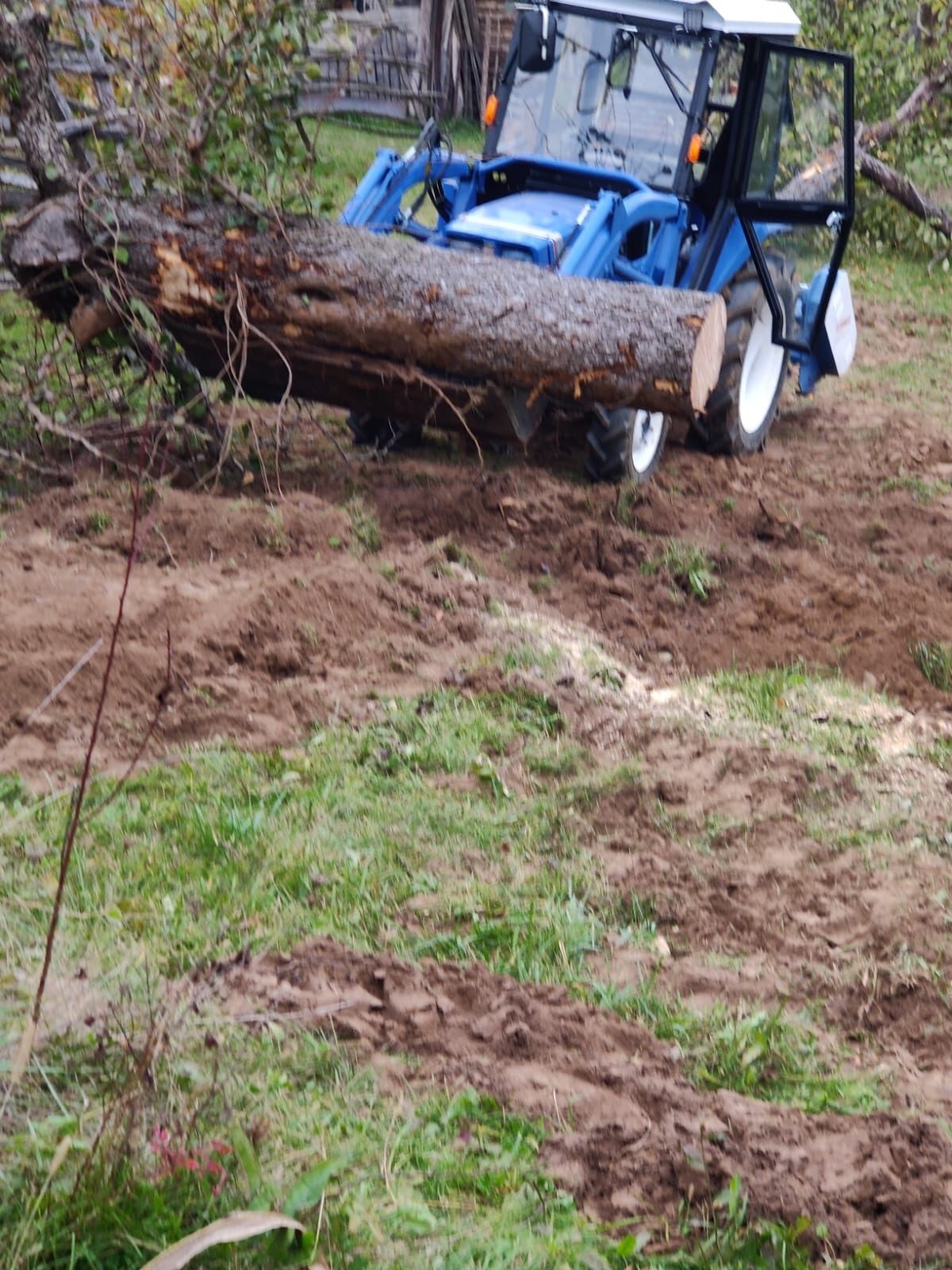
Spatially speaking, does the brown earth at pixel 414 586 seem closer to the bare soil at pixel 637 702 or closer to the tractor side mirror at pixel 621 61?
the bare soil at pixel 637 702

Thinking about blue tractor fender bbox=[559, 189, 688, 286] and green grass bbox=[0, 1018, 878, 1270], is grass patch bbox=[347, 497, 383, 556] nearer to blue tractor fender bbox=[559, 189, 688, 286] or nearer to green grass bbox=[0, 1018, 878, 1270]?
blue tractor fender bbox=[559, 189, 688, 286]

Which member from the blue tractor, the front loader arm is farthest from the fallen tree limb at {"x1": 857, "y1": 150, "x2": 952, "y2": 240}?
the front loader arm

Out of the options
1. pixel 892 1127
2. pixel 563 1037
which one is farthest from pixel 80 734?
pixel 892 1127

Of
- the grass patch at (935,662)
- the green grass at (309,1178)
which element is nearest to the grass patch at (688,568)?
the grass patch at (935,662)

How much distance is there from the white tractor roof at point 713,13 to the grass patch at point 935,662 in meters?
3.58

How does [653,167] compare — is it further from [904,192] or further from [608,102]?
[904,192]

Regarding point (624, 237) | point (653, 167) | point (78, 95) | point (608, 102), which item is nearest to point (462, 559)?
point (624, 237)

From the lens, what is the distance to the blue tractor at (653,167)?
719 cm

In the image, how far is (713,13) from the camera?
703 cm

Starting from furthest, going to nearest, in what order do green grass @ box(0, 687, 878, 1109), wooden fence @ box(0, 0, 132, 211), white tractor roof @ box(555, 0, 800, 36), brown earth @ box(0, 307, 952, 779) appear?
white tractor roof @ box(555, 0, 800, 36) → wooden fence @ box(0, 0, 132, 211) → brown earth @ box(0, 307, 952, 779) → green grass @ box(0, 687, 878, 1109)

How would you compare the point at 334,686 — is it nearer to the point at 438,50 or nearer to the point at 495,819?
the point at 495,819

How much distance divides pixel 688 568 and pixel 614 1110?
3.64 metres

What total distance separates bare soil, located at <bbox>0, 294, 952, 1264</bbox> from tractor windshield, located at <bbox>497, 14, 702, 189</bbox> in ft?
5.72

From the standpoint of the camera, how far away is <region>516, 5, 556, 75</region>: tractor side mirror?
7.38m
